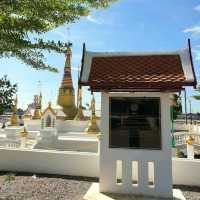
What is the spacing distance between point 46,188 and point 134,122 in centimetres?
298

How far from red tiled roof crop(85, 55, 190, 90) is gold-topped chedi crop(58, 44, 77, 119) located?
2051cm

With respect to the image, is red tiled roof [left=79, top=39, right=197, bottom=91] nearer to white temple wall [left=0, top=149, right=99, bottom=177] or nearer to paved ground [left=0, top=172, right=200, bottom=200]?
paved ground [left=0, top=172, right=200, bottom=200]

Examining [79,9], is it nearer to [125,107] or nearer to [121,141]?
[125,107]

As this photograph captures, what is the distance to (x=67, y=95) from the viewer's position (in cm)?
2811

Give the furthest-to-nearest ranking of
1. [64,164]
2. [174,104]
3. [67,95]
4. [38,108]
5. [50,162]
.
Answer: [67,95] < [38,108] < [174,104] < [50,162] < [64,164]

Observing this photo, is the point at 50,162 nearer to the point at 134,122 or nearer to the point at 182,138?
the point at 134,122

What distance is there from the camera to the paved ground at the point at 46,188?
6383 millimetres

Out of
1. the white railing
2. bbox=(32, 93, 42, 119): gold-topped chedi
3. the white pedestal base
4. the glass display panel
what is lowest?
the white pedestal base

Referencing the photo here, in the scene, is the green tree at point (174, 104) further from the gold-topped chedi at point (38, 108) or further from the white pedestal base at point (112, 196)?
the gold-topped chedi at point (38, 108)

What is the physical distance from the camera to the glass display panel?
6.71m

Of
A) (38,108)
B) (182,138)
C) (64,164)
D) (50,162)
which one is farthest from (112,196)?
(38,108)

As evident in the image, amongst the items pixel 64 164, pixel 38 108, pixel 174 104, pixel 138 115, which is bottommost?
pixel 64 164

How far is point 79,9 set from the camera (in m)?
5.86

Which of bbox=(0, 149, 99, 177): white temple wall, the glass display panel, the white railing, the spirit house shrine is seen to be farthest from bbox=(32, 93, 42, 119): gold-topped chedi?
the glass display panel
